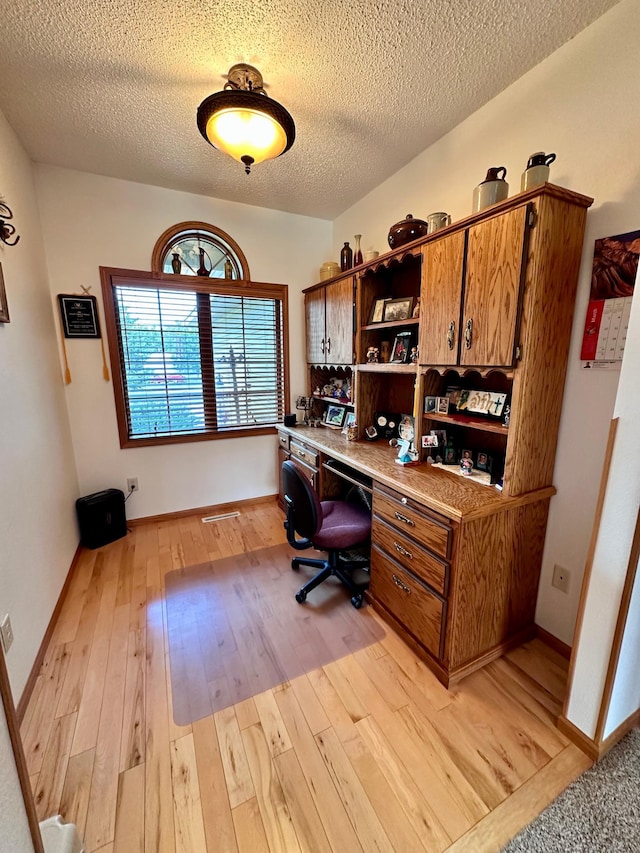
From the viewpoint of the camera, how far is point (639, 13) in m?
1.28

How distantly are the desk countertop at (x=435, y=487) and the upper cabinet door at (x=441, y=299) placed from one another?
618mm

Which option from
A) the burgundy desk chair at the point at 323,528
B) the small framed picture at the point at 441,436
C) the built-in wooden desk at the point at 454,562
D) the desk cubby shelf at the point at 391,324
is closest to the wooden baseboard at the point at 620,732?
the built-in wooden desk at the point at 454,562

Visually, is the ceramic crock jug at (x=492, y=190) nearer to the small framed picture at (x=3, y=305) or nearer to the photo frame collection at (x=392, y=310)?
the photo frame collection at (x=392, y=310)

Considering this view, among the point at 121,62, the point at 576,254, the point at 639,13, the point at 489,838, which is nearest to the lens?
the point at 489,838

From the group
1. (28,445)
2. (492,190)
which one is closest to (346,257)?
(492,190)

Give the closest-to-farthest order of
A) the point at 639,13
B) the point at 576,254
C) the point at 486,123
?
the point at 639,13, the point at 576,254, the point at 486,123

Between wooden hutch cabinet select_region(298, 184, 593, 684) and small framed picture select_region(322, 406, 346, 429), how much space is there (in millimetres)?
1153

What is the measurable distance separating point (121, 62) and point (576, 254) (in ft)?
7.41

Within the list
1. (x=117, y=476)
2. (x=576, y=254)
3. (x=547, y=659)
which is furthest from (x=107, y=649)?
(x=576, y=254)

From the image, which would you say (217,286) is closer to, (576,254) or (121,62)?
(121,62)

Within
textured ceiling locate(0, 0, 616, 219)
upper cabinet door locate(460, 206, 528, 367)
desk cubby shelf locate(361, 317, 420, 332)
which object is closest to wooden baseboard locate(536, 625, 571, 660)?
upper cabinet door locate(460, 206, 528, 367)

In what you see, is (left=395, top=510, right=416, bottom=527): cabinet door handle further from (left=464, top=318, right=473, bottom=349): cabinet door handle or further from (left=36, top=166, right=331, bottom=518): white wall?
(left=36, top=166, right=331, bottom=518): white wall

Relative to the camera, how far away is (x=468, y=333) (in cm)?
166

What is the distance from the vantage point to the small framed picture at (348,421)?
2.83m
